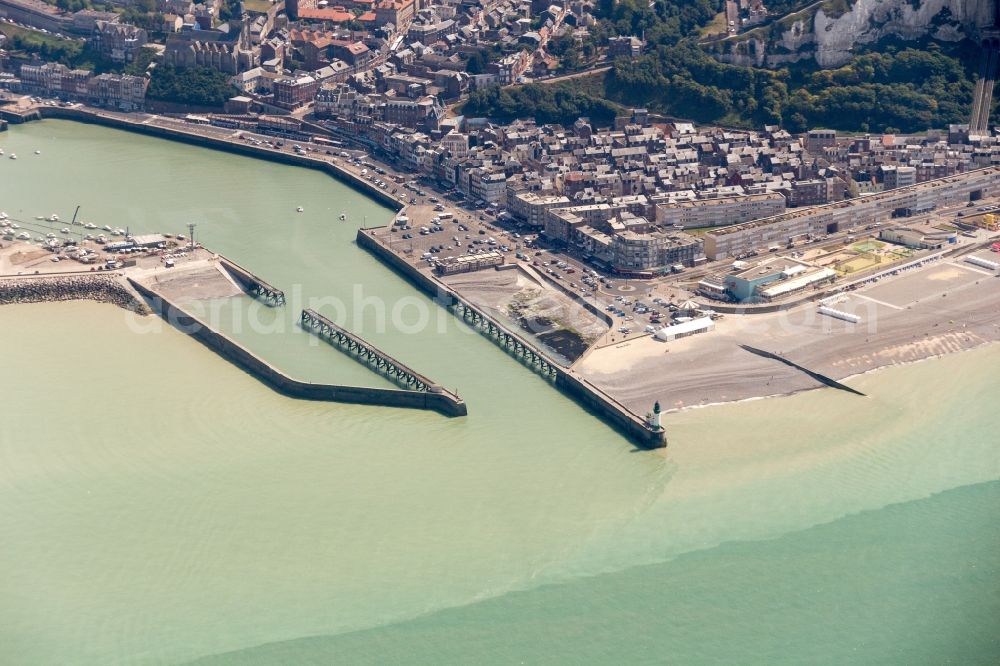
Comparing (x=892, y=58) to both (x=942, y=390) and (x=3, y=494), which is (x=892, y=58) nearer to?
(x=942, y=390)

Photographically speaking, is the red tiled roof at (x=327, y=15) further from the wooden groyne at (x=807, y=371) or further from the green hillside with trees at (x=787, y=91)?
the wooden groyne at (x=807, y=371)

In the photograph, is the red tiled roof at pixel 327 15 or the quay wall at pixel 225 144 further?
the red tiled roof at pixel 327 15

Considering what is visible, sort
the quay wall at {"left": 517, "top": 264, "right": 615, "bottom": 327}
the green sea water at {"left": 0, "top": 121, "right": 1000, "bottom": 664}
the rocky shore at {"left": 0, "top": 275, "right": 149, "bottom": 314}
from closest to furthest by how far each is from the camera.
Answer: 1. the green sea water at {"left": 0, "top": 121, "right": 1000, "bottom": 664}
2. the quay wall at {"left": 517, "top": 264, "right": 615, "bottom": 327}
3. the rocky shore at {"left": 0, "top": 275, "right": 149, "bottom": 314}

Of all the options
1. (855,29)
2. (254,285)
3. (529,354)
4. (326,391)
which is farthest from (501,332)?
(855,29)

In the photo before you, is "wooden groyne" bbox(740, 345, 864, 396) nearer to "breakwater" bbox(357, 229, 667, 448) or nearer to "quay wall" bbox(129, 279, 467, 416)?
"breakwater" bbox(357, 229, 667, 448)

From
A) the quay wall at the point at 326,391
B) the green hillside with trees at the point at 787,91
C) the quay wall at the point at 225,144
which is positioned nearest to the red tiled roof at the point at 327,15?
the quay wall at the point at 225,144

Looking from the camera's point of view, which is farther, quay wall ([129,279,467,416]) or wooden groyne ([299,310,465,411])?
wooden groyne ([299,310,465,411])

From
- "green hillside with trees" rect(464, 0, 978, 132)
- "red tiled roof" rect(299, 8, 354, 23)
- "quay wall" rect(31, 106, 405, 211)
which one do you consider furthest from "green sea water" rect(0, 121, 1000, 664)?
"red tiled roof" rect(299, 8, 354, 23)
